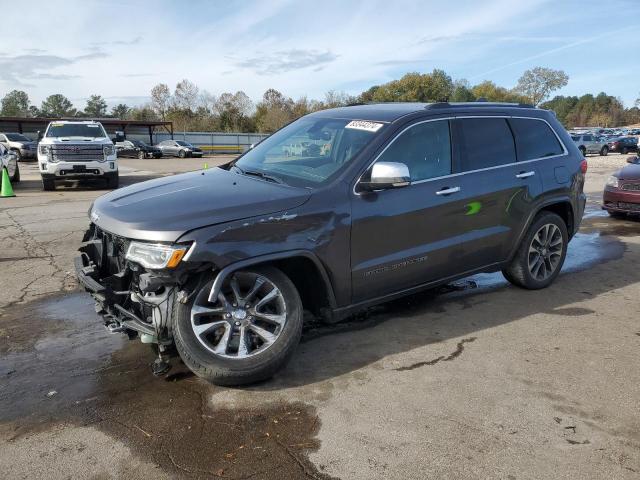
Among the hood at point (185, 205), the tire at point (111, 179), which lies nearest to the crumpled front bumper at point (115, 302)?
the hood at point (185, 205)

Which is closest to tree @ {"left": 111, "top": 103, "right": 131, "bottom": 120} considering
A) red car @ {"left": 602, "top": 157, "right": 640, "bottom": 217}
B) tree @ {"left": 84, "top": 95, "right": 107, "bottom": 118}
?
Result: tree @ {"left": 84, "top": 95, "right": 107, "bottom": 118}

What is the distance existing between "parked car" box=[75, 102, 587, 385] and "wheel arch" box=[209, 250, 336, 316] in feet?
0.03

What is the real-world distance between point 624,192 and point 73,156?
550 inches

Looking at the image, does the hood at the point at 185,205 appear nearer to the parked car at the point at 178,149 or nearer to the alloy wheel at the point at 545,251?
the alloy wheel at the point at 545,251

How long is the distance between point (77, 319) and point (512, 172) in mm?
4342

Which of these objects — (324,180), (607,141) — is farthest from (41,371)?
(607,141)

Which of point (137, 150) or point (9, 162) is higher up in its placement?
point (137, 150)

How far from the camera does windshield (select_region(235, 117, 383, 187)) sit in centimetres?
407

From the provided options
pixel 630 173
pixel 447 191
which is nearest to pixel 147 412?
pixel 447 191

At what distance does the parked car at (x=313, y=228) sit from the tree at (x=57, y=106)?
408ft

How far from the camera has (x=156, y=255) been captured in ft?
10.6

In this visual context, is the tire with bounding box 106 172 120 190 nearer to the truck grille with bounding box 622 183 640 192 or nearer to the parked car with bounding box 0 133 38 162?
the truck grille with bounding box 622 183 640 192

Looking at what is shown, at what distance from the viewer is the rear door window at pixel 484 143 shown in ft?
15.5

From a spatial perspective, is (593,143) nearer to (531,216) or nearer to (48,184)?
(48,184)
